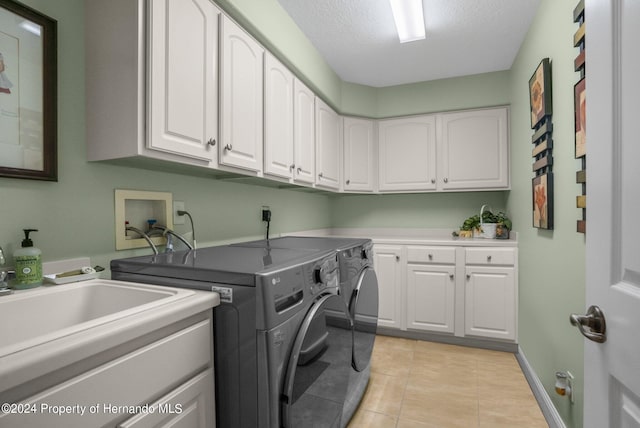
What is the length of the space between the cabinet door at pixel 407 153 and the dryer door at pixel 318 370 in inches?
79.8

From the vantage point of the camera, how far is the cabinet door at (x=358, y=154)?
3.10 meters

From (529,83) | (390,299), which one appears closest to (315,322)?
(390,299)

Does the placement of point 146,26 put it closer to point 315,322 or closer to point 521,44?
point 315,322

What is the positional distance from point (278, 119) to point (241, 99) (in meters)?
0.38

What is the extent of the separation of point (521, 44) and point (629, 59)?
226 cm

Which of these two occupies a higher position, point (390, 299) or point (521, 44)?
point (521, 44)

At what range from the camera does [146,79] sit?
113 centimetres

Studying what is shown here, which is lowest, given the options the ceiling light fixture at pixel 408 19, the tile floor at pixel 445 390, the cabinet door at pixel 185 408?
the tile floor at pixel 445 390

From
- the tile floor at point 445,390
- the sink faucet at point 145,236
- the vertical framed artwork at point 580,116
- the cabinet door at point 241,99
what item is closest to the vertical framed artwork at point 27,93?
the sink faucet at point 145,236

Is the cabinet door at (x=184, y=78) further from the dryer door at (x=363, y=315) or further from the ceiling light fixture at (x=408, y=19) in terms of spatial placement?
the ceiling light fixture at (x=408, y=19)

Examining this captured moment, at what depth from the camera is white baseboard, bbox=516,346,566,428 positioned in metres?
1.62

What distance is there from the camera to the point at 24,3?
3.50ft

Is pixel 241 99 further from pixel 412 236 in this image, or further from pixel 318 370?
pixel 412 236

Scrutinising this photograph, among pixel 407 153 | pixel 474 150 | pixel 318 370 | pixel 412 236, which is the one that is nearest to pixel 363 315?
pixel 318 370
